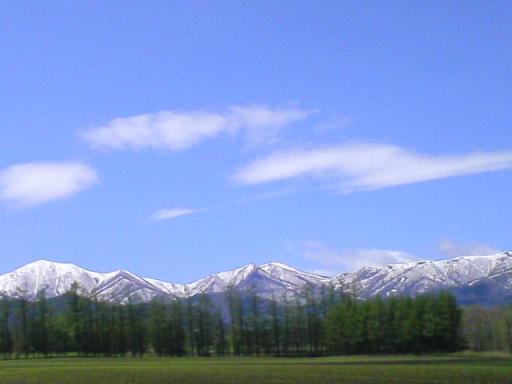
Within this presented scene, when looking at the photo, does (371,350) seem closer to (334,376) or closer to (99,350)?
(99,350)

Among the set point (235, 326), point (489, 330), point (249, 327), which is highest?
point (235, 326)

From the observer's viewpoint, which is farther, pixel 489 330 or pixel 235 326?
pixel 489 330

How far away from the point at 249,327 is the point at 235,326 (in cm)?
292

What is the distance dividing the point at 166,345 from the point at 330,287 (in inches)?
1429

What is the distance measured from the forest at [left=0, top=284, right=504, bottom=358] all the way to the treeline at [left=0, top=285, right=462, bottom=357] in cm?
19

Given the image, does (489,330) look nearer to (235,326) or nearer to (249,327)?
(249,327)

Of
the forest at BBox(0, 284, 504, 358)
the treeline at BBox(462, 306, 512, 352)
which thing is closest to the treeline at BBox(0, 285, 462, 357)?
the forest at BBox(0, 284, 504, 358)

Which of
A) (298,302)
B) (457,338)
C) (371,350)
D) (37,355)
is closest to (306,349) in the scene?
(298,302)

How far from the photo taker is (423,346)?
154 metres

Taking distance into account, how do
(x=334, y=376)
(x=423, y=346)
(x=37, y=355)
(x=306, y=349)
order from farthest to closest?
1. (x=306, y=349)
2. (x=37, y=355)
3. (x=423, y=346)
4. (x=334, y=376)

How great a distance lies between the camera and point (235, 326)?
17862 centimetres

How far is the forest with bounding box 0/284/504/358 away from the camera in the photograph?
514ft

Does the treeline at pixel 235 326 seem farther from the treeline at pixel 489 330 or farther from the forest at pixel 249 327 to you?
the treeline at pixel 489 330

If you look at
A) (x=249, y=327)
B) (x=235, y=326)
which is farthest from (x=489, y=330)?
(x=235, y=326)
